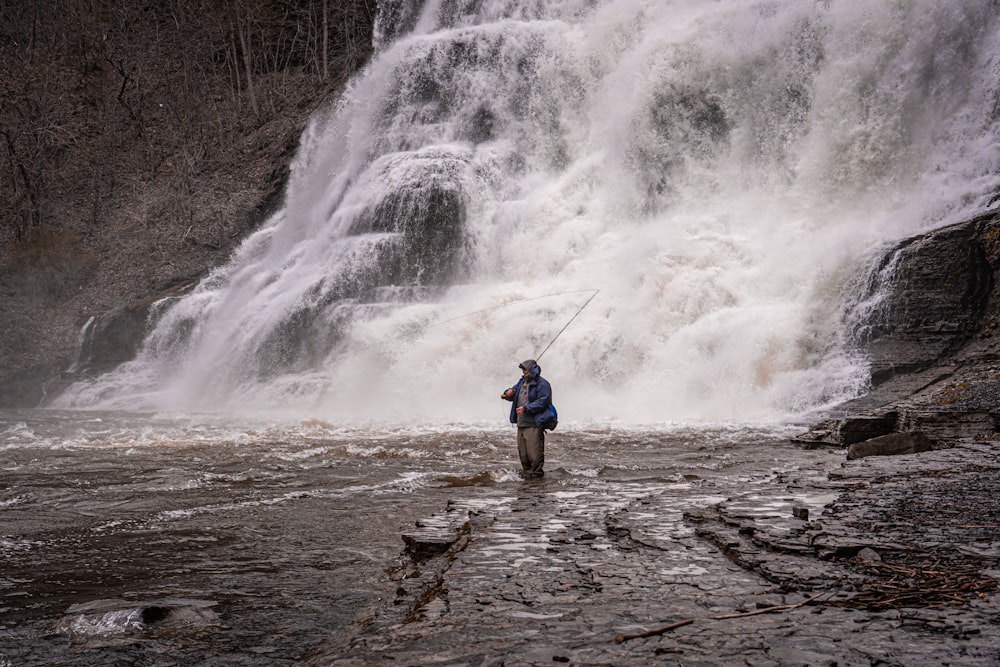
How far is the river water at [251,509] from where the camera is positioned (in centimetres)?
388

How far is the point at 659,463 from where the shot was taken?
9336mm

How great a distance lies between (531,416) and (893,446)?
3.95 metres

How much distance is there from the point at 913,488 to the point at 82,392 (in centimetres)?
2352

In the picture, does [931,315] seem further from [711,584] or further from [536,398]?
[711,584]

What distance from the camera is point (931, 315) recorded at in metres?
13.5

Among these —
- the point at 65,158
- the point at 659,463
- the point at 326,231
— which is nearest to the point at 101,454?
the point at 659,463

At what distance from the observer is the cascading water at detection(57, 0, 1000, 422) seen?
15797mm

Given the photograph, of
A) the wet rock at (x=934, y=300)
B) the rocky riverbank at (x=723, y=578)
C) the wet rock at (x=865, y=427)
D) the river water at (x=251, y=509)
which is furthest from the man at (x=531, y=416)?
the wet rock at (x=934, y=300)

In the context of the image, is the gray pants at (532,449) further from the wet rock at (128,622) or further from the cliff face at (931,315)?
the cliff face at (931,315)

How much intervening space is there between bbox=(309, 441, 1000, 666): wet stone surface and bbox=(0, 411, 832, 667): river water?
50 cm

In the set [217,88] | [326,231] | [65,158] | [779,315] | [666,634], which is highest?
[217,88]

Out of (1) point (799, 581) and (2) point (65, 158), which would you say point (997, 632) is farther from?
(2) point (65, 158)

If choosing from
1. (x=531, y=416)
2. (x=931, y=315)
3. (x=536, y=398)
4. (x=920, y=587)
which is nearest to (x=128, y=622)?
(x=920, y=587)

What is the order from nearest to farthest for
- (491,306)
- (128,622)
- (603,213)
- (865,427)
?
(128,622) < (865,427) < (491,306) < (603,213)
